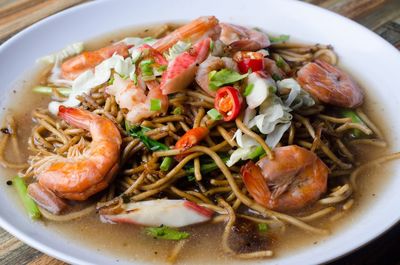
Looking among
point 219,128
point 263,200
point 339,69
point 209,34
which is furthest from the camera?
point 339,69

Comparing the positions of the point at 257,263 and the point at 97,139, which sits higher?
the point at 97,139

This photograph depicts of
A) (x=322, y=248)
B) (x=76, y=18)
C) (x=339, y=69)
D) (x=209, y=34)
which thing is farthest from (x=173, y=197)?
(x=76, y=18)

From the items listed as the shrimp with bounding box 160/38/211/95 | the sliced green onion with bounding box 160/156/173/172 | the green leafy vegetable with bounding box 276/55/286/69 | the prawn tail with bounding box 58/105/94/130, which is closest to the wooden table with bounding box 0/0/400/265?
the green leafy vegetable with bounding box 276/55/286/69

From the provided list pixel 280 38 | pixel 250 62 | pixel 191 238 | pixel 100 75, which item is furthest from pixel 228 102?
pixel 280 38

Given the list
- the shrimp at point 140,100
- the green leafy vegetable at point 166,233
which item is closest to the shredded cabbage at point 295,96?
the shrimp at point 140,100

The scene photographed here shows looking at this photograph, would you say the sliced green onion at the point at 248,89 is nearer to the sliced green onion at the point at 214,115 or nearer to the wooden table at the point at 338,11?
the sliced green onion at the point at 214,115

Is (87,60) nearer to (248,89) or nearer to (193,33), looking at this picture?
(193,33)

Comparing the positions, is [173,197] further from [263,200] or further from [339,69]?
[339,69]
